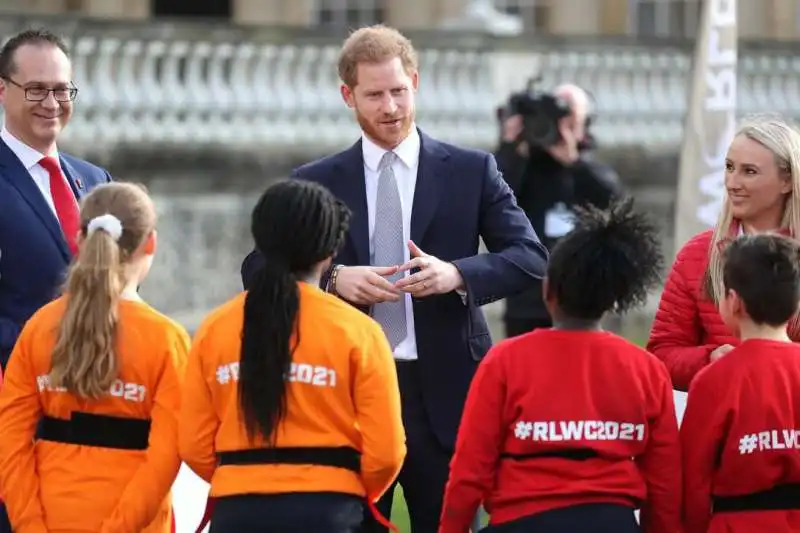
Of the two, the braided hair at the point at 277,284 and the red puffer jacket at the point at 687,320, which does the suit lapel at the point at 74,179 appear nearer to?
the braided hair at the point at 277,284

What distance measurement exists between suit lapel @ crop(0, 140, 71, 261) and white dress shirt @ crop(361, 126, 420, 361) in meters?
1.01

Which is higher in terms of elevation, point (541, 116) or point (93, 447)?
point (541, 116)

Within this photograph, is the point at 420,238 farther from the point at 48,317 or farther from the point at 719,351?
the point at 48,317

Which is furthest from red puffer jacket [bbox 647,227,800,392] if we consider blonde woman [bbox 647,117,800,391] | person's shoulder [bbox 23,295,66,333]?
person's shoulder [bbox 23,295,66,333]

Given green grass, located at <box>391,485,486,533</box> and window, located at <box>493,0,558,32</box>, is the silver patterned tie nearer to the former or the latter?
green grass, located at <box>391,485,486,533</box>

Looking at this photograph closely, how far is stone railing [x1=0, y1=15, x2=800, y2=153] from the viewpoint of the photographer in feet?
49.1

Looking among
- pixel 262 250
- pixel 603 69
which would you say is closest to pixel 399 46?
pixel 262 250

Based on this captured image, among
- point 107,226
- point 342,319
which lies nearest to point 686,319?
point 342,319

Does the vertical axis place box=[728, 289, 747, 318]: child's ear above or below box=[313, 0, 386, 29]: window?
above

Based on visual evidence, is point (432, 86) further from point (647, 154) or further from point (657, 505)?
point (657, 505)

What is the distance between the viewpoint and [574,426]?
17.5 ft

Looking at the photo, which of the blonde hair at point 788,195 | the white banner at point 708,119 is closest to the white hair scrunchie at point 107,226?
the blonde hair at point 788,195

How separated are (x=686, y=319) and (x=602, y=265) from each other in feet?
2.37

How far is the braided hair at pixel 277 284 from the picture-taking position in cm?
530
